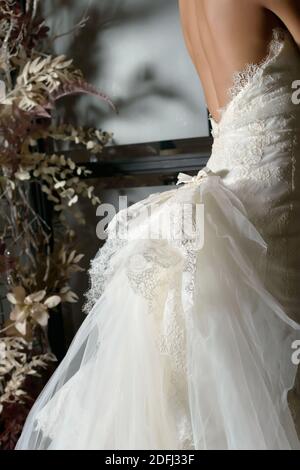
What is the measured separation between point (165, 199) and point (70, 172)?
0.61 metres

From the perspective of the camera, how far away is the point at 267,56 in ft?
2.91

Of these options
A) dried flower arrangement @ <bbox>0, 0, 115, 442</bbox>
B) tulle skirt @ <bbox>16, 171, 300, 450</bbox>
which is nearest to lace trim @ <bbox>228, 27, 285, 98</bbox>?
tulle skirt @ <bbox>16, 171, 300, 450</bbox>

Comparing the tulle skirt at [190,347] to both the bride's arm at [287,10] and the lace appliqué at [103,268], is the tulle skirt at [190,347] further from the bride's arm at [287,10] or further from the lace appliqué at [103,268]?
the bride's arm at [287,10]

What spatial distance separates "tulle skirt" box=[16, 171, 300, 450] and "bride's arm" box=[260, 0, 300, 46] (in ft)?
0.92

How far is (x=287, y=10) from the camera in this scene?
85cm

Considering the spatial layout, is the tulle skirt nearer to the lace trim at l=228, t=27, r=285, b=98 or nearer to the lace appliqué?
the lace appliqué

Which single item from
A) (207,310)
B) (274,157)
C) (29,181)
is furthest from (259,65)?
(29,181)

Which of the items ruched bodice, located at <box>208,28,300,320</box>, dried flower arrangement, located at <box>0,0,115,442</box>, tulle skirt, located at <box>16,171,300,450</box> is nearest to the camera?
tulle skirt, located at <box>16,171,300,450</box>

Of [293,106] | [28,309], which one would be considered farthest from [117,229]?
[28,309]

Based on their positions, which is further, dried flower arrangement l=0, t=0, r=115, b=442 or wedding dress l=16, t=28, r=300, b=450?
dried flower arrangement l=0, t=0, r=115, b=442

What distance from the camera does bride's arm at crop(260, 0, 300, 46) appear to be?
84cm

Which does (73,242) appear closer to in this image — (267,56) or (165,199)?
(165,199)

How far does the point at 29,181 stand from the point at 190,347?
0.97 m

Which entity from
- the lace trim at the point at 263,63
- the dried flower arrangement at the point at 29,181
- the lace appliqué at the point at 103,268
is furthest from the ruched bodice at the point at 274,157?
the dried flower arrangement at the point at 29,181
